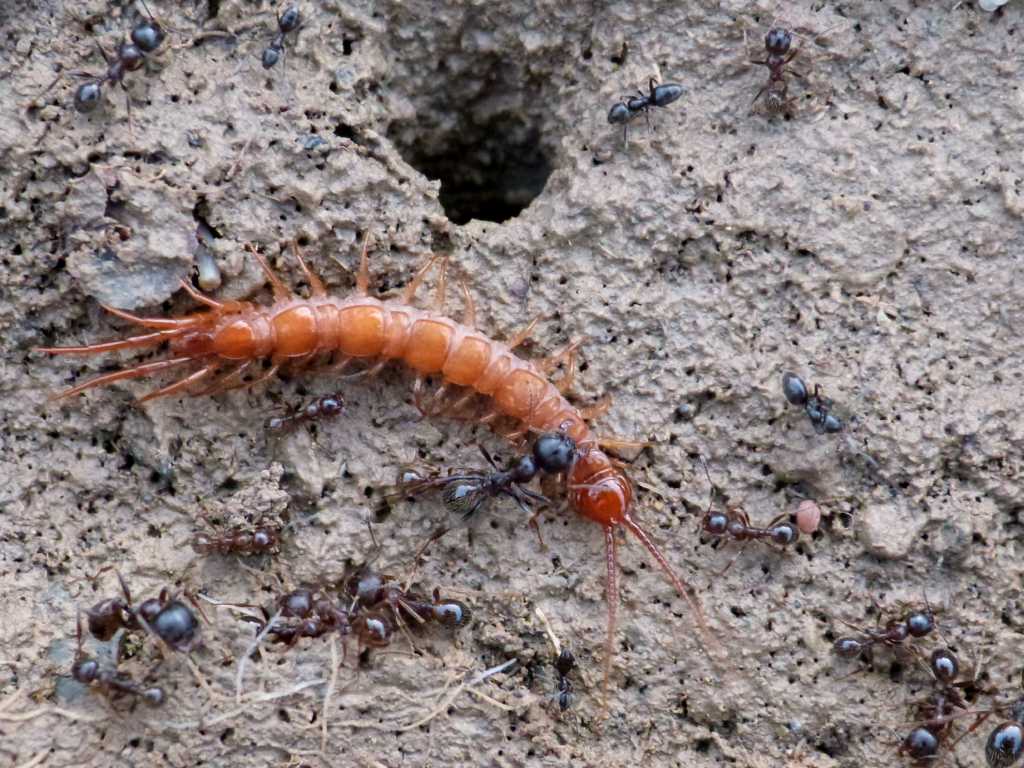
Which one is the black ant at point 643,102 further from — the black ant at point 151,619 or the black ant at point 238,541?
the black ant at point 151,619

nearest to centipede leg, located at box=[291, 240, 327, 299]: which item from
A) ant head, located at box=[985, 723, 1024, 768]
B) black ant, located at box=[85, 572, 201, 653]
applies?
black ant, located at box=[85, 572, 201, 653]

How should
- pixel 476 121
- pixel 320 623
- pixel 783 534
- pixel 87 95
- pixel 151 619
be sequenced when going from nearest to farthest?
pixel 151 619 < pixel 87 95 < pixel 320 623 < pixel 783 534 < pixel 476 121

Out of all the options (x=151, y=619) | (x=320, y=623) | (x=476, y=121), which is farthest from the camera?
(x=476, y=121)

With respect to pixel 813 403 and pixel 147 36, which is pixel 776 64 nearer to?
pixel 813 403

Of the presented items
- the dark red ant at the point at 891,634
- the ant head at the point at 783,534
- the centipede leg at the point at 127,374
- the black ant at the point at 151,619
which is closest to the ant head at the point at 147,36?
the centipede leg at the point at 127,374

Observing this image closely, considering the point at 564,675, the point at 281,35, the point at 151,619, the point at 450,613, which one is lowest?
the point at 151,619

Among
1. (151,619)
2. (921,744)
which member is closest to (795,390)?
(921,744)

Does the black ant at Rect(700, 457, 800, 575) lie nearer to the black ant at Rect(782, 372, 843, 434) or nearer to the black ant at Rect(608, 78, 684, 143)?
the black ant at Rect(782, 372, 843, 434)

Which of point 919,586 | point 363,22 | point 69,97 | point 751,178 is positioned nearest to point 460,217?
point 363,22
